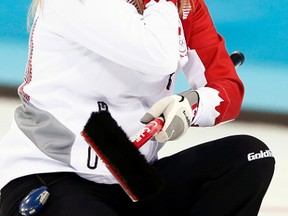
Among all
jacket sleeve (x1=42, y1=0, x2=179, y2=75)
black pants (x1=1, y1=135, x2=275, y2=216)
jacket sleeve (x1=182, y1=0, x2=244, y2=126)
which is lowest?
black pants (x1=1, y1=135, x2=275, y2=216)

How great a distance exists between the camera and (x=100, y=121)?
3.26 ft

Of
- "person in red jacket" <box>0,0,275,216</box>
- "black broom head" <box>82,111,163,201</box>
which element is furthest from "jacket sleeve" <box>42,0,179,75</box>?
"black broom head" <box>82,111,163,201</box>

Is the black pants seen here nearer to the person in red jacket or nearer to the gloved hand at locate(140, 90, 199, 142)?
the person in red jacket

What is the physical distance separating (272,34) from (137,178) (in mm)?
1808

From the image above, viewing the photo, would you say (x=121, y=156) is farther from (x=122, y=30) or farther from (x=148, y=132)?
(x=122, y=30)

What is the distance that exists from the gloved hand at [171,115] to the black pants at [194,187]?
0.14 meters

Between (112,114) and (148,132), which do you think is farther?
(112,114)

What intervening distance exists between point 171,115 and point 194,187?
0.68 feet

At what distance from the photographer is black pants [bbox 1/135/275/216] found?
1.12 metres

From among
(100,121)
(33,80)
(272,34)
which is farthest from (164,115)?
(272,34)

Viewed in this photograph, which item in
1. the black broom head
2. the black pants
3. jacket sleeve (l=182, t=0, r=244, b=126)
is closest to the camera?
the black broom head

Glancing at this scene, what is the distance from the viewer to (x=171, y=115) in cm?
107

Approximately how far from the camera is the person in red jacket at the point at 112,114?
1.07m

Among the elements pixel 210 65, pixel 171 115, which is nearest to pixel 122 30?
pixel 171 115
